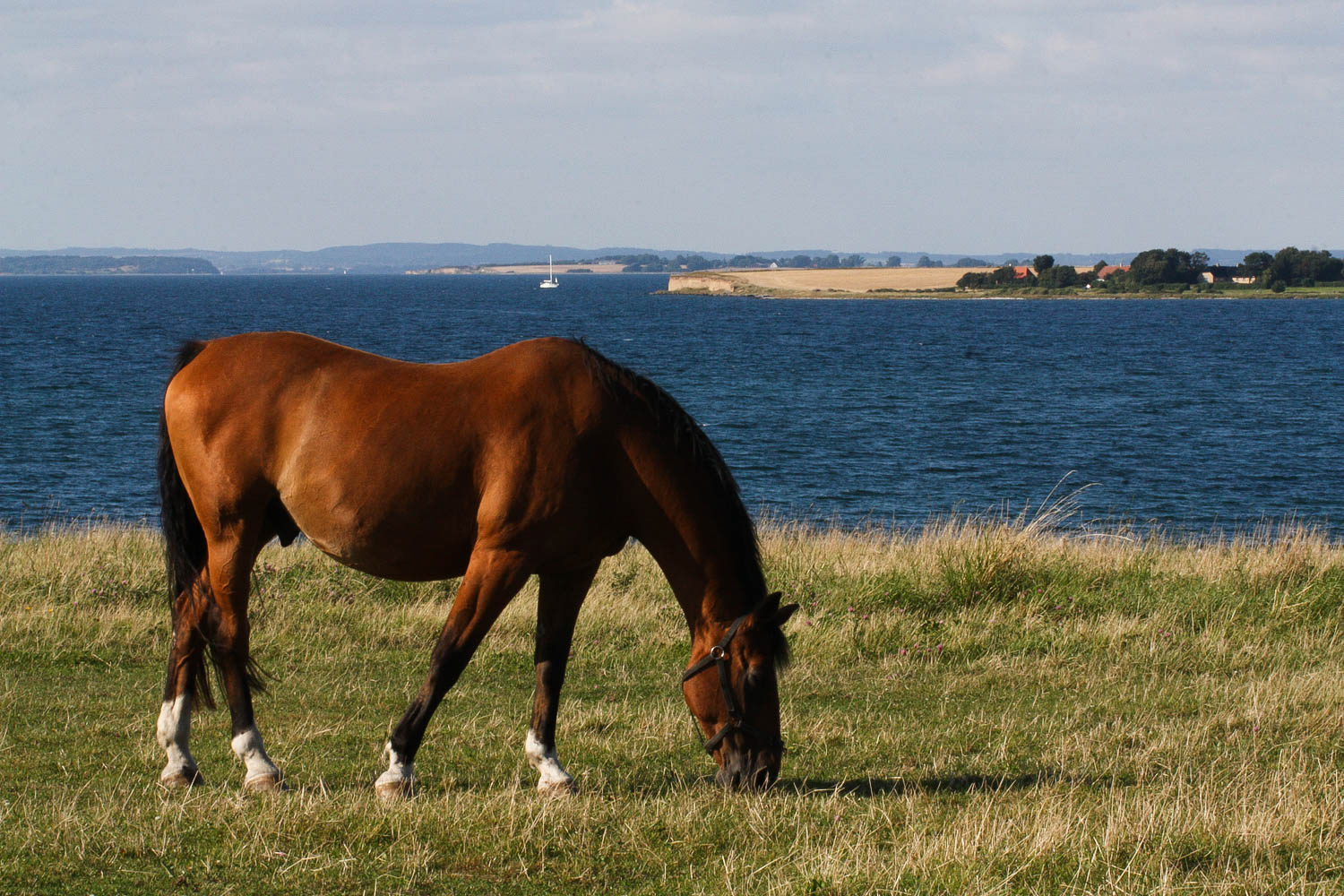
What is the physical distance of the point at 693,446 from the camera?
5.60m

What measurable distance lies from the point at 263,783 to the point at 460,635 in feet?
4.03

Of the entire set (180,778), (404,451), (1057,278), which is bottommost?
(180,778)

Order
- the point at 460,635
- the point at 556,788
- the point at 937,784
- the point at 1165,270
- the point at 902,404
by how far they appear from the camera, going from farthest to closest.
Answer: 1. the point at 1165,270
2. the point at 902,404
3. the point at 937,784
4. the point at 556,788
5. the point at 460,635

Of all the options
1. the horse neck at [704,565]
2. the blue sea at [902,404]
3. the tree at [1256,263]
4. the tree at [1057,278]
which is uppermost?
the tree at [1256,263]

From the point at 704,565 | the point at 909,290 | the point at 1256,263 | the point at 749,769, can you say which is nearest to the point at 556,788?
the point at 749,769

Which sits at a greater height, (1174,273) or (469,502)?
(1174,273)

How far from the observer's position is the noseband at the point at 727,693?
560 centimetres

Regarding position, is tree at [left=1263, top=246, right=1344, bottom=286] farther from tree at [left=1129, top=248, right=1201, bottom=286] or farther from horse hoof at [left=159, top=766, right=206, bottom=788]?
horse hoof at [left=159, top=766, right=206, bottom=788]

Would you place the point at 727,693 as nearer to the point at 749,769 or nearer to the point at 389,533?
the point at 749,769

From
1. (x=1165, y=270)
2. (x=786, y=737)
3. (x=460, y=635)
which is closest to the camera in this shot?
(x=460, y=635)

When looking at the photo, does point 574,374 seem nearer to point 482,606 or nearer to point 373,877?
point 482,606

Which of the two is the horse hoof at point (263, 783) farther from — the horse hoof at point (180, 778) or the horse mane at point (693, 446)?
the horse mane at point (693, 446)

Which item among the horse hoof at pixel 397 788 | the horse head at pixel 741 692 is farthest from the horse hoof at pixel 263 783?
the horse head at pixel 741 692

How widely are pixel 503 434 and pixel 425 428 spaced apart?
1.19 feet
